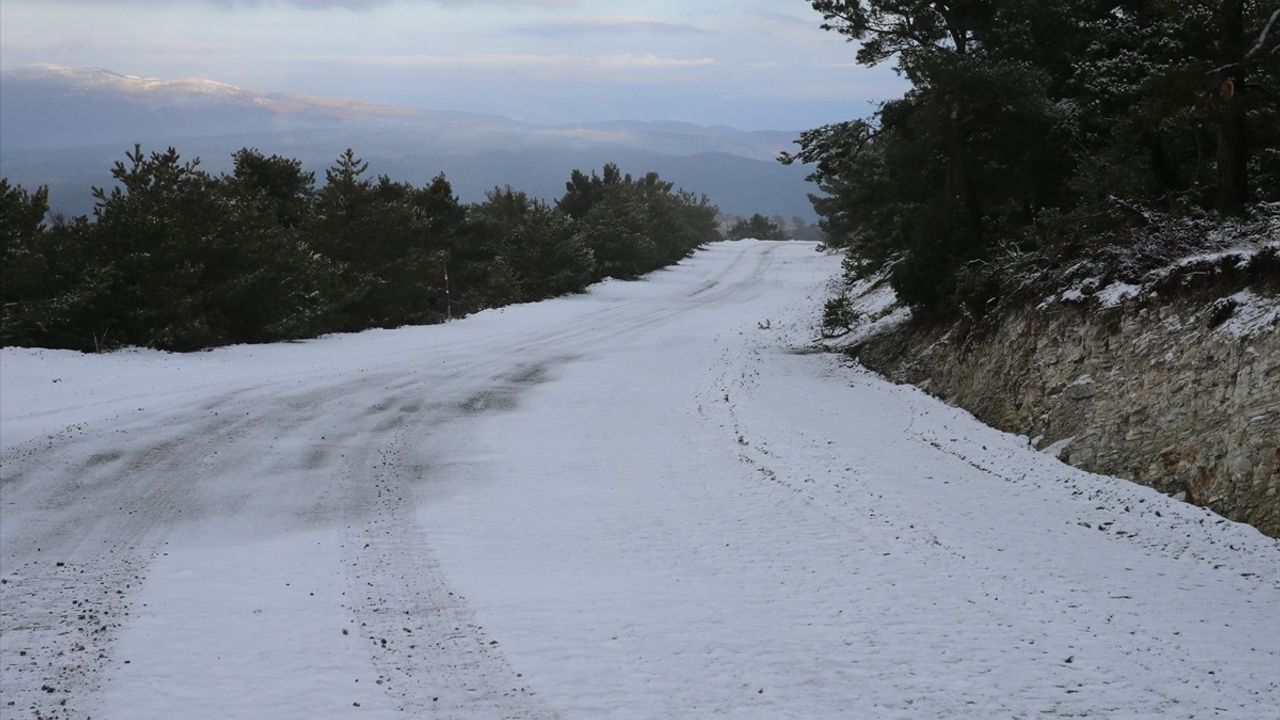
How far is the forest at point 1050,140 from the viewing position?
1160 centimetres

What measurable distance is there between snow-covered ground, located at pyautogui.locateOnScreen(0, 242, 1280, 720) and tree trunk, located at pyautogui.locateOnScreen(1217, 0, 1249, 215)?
14.5ft

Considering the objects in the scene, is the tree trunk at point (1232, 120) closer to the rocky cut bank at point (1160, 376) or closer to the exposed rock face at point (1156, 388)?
the rocky cut bank at point (1160, 376)

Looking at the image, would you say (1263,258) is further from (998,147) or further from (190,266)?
(190,266)

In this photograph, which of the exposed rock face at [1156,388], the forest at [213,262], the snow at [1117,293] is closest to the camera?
the exposed rock face at [1156,388]

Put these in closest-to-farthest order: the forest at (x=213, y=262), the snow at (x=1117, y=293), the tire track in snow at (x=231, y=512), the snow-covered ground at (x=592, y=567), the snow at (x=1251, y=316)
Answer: the snow-covered ground at (x=592, y=567)
the tire track in snow at (x=231, y=512)
the snow at (x=1251, y=316)
the snow at (x=1117, y=293)
the forest at (x=213, y=262)

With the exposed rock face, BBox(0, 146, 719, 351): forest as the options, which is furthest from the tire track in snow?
the exposed rock face

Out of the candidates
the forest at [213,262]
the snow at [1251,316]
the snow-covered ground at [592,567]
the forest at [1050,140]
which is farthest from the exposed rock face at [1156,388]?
the forest at [213,262]

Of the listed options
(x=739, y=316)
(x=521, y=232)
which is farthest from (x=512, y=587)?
(x=521, y=232)

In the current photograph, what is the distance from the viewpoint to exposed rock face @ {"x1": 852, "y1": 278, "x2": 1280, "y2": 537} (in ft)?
28.5

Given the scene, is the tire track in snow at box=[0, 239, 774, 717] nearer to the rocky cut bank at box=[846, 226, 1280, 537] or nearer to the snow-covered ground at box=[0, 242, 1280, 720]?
the snow-covered ground at box=[0, 242, 1280, 720]

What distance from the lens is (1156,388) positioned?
33.7 feet

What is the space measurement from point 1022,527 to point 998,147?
10729 millimetres

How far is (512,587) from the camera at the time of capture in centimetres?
770

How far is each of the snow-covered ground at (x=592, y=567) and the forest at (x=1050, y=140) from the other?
10.4ft
